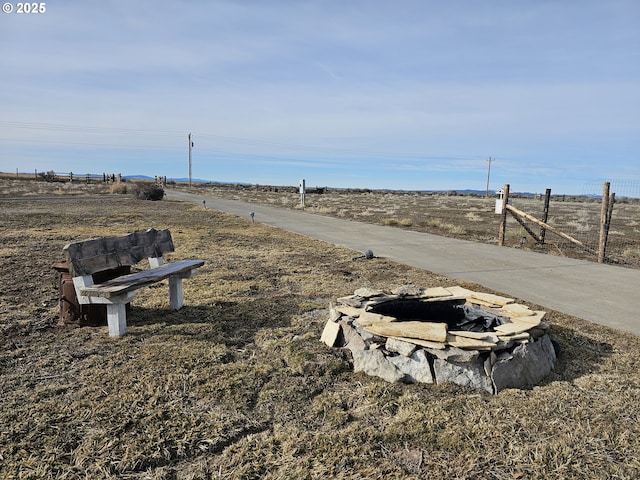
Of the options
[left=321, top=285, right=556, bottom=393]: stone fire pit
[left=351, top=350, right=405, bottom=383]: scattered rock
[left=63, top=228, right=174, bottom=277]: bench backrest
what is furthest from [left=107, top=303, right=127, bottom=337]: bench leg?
[left=351, top=350, right=405, bottom=383]: scattered rock

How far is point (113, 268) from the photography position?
5000mm

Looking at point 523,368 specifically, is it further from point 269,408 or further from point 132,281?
point 132,281

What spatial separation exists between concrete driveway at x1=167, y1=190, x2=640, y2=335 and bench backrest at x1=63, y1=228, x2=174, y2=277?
16.2ft

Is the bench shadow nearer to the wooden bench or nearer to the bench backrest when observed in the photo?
the wooden bench

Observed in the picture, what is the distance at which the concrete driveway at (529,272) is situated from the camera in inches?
237

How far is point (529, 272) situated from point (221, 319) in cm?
599

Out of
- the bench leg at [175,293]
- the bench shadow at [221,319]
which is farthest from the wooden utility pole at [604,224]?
the bench leg at [175,293]

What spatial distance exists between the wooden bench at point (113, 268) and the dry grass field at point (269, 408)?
30 cm

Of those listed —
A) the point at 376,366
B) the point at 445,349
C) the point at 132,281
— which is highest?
the point at 132,281

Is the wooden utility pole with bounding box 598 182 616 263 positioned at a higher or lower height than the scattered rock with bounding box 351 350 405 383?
higher

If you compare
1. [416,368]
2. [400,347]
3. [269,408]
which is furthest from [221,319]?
[416,368]

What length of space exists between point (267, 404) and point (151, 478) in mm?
1007

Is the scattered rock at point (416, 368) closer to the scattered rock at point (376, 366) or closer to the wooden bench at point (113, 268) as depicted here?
the scattered rock at point (376, 366)

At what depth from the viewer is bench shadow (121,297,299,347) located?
4.79m
